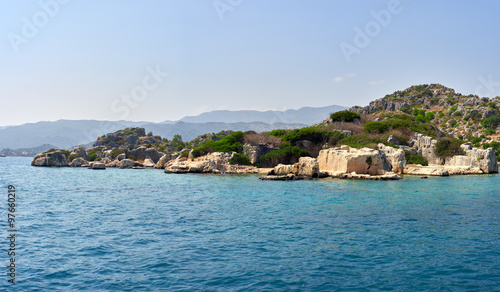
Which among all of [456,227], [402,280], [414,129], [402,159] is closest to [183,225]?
[402,280]

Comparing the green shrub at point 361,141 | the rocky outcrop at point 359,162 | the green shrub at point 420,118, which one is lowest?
the rocky outcrop at point 359,162

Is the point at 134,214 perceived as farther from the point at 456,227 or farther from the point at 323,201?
the point at 456,227

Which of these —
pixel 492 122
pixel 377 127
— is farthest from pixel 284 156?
pixel 492 122

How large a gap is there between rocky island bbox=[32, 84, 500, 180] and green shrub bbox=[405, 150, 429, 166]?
5.8 inches

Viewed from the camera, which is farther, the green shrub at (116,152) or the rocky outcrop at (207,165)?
the green shrub at (116,152)

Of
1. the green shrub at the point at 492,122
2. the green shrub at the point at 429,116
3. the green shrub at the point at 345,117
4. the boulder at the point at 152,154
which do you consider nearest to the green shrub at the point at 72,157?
the boulder at the point at 152,154

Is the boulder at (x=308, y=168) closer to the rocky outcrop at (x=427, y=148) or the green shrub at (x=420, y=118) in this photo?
the rocky outcrop at (x=427, y=148)

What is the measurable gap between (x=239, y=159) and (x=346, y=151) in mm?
20833

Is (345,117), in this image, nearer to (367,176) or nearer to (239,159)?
(239,159)

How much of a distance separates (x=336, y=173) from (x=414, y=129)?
112 feet

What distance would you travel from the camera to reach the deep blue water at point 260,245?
11.4 m

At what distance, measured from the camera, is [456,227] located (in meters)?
18.7

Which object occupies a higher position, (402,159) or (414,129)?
(414,129)

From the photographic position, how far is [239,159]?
214ft
